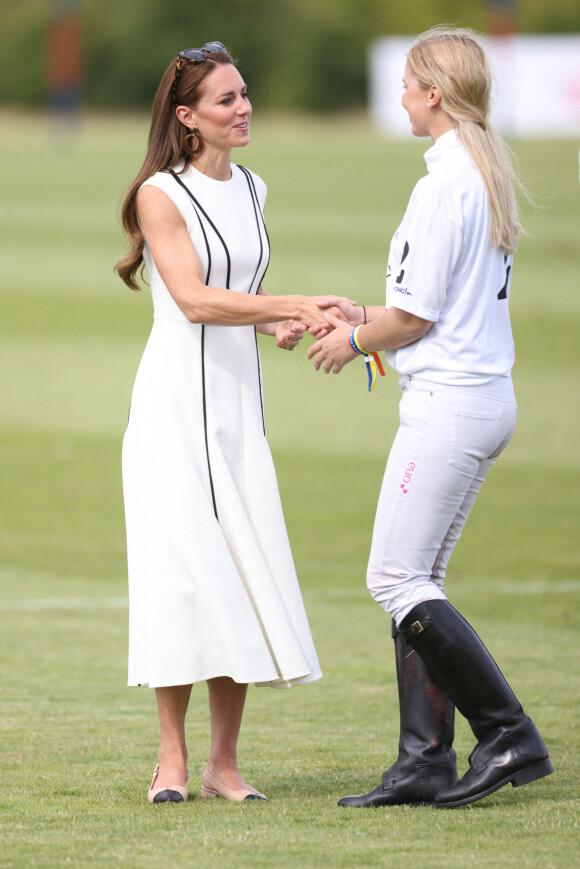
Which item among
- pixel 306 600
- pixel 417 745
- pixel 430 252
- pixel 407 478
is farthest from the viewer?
pixel 306 600

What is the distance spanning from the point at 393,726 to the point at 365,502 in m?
5.06

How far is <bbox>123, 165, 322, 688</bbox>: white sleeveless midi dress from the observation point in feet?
12.9

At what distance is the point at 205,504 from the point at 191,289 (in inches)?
23.0

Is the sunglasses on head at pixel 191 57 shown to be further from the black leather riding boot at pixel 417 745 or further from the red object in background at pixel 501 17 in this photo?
the red object in background at pixel 501 17

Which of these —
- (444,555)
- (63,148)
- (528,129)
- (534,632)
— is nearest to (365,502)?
(534,632)

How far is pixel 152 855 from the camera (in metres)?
3.27

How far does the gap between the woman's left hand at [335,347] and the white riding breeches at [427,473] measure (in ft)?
0.60

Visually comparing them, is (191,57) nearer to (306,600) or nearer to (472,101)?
(472,101)

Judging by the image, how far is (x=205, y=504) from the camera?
397cm

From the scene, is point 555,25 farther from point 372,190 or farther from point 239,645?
point 239,645

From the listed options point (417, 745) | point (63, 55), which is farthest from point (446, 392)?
point (63, 55)

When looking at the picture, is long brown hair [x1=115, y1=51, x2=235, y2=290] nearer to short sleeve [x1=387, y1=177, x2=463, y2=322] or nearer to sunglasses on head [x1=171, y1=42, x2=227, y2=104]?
sunglasses on head [x1=171, y1=42, x2=227, y2=104]

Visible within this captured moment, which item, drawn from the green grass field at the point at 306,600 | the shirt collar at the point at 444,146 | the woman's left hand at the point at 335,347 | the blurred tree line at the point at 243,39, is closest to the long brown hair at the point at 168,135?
the woman's left hand at the point at 335,347

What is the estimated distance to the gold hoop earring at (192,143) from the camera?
407cm
